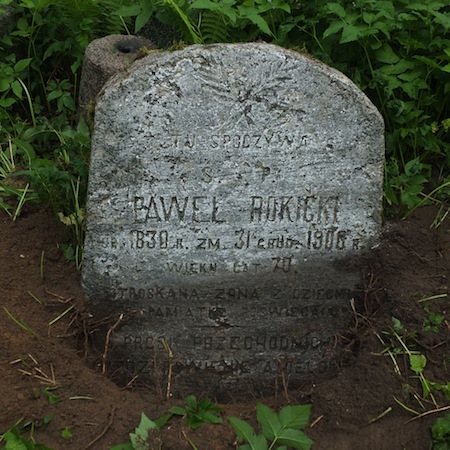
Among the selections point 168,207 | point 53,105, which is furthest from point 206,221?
point 53,105

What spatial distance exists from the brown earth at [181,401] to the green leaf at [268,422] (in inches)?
9.0

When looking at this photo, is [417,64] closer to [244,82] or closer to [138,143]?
[244,82]

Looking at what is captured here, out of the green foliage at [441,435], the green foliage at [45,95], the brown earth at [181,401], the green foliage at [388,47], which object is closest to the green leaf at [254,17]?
the green foliage at [388,47]

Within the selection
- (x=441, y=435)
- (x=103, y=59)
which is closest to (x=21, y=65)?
(x=103, y=59)

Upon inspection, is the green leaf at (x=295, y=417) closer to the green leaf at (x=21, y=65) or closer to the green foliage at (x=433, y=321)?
the green foliage at (x=433, y=321)

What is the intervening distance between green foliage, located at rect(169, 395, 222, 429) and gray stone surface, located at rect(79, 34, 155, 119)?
1.45 m

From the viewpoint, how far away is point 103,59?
381cm

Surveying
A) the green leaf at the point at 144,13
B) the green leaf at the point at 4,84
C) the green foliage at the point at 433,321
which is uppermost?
the green leaf at the point at 144,13

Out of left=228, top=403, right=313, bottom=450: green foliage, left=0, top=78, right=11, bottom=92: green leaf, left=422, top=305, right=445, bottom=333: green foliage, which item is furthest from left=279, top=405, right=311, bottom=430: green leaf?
left=0, top=78, right=11, bottom=92: green leaf

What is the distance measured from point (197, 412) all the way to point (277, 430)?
398 millimetres

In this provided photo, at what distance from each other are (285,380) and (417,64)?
148 cm

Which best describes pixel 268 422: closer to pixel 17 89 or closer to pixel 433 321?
pixel 433 321

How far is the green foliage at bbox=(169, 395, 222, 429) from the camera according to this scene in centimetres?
292

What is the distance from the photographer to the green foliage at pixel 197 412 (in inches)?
115
